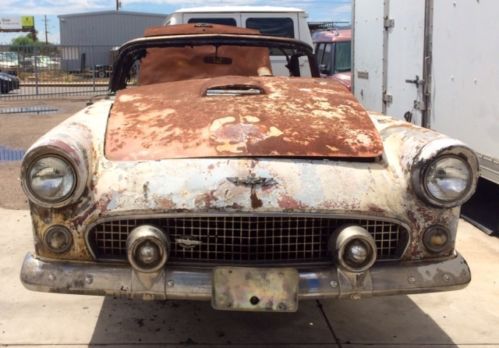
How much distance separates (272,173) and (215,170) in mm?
262

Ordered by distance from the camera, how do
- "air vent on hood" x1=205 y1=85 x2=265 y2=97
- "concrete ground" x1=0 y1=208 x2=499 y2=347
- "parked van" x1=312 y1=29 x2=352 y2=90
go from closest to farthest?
"concrete ground" x1=0 y1=208 x2=499 y2=347 < "air vent on hood" x1=205 y1=85 x2=265 y2=97 < "parked van" x1=312 y1=29 x2=352 y2=90

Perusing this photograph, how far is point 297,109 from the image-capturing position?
3.42 meters

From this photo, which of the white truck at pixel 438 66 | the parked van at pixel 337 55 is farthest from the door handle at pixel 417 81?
the parked van at pixel 337 55

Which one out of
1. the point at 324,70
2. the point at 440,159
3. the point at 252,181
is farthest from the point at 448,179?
the point at 324,70

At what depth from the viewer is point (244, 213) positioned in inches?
106

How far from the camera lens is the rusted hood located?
298cm

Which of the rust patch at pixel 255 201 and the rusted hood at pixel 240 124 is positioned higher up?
the rusted hood at pixel 240 124

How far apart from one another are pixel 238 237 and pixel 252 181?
0.27 m

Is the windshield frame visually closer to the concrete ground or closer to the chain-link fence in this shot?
the concrete ground

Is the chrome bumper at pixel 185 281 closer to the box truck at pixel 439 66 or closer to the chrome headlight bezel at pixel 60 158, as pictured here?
the chrome headlight bezel at pixel 60 158

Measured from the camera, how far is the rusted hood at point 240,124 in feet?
9.79

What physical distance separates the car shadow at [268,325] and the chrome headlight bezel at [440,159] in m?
0.99

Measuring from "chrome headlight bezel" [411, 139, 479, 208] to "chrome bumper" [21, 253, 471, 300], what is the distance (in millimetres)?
Result: 324

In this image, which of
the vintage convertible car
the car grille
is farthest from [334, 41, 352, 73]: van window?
the car grille
